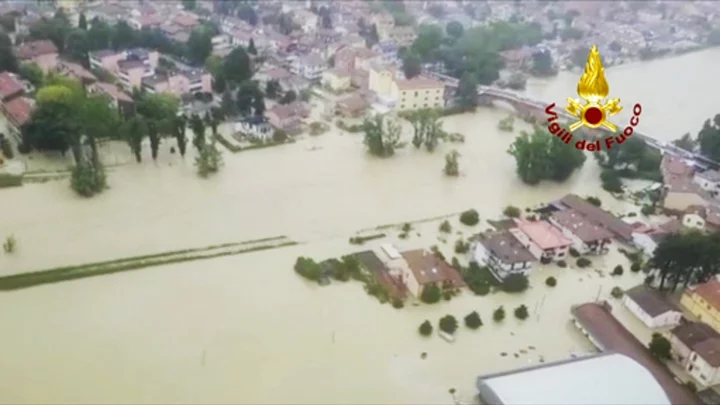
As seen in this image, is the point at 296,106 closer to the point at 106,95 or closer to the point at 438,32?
the point at 106,95

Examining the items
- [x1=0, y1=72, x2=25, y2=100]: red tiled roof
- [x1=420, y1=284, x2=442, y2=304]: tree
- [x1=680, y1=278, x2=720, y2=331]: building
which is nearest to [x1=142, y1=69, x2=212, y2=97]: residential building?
[x1=0, y1=72, x2=25, y2=100]: red tiled roof

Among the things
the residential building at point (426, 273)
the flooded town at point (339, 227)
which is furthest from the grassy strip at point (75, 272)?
the residential building at point (426, 273)

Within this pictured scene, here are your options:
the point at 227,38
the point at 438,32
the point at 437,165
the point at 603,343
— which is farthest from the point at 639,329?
the point at 227,38

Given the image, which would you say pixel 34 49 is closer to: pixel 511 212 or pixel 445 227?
pixel 445 227

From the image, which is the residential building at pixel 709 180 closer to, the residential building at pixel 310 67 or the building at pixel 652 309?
the building at pixel 652 309

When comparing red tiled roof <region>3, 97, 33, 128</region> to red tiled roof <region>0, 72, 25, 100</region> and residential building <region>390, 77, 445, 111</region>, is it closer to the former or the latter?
red tiled roof <region>0, 72, 25, 100</region>

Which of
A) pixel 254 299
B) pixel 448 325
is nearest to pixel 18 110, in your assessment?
pixel 254 299

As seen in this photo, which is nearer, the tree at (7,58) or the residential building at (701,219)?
the residential building at (701,219)
